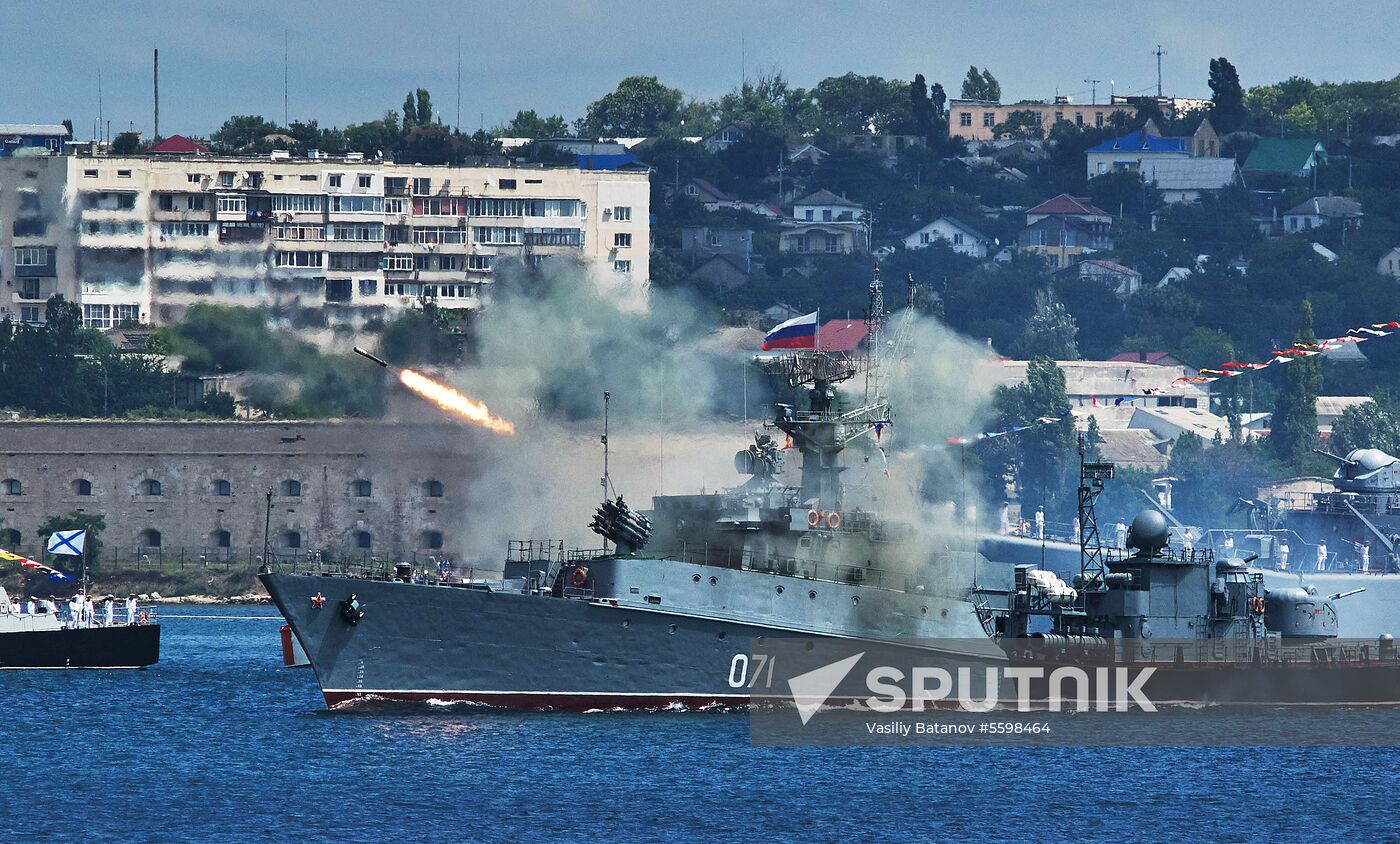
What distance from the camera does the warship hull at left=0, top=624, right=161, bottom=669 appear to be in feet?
242

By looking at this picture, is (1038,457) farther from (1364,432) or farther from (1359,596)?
(1359,596)

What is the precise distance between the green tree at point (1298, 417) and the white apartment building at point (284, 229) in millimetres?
41529

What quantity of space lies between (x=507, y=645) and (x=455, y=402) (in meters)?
24.6

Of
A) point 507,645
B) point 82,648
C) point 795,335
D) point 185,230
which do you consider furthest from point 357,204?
point 507,645

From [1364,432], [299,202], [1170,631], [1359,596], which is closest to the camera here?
[1170,631]

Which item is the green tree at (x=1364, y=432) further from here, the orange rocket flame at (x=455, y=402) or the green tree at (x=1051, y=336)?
the orange rocket flame at (x=455, y=402)

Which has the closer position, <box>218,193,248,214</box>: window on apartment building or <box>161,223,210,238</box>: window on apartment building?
<box>161,223,210,238</box>: window on apartment building

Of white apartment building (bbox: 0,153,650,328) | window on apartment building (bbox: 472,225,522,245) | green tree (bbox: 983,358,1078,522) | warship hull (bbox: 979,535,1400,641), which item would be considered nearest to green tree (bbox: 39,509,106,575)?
white apartment building (bbox: 0,153,650,328)

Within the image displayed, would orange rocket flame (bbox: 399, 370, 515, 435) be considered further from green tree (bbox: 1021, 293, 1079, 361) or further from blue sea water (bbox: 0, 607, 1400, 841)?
green tree (bbox: 1021, 293, 1079, 361)

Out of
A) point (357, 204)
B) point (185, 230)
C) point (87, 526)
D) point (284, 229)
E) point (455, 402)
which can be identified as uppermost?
point (357, 204)

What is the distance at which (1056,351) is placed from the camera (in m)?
177

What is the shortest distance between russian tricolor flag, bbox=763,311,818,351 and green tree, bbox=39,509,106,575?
206ft

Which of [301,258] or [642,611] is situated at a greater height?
[301,258]

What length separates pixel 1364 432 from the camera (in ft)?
490
